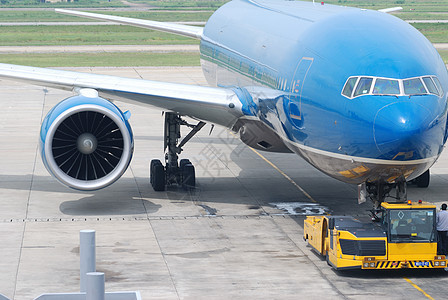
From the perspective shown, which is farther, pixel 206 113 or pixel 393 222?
pixel 206 113

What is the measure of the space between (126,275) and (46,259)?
1.86m

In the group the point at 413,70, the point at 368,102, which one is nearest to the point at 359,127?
the point at 368,102

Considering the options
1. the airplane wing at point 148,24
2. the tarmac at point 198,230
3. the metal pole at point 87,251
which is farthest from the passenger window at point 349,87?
the airplane wing at point 148,24

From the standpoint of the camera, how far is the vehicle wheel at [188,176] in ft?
71.4

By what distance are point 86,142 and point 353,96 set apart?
22.0 ft

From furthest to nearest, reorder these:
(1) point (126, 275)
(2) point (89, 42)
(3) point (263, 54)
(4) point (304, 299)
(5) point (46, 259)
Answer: (2) point (89, 42), (3) point (263, 54), (5) point (46, 259), (1) point (126, 275), (4) point (304, 299)

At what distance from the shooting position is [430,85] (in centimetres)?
1497

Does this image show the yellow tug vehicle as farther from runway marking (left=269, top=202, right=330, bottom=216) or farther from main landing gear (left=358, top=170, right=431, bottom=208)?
runway marking (left=269, top=202, right=330, bottom=216)

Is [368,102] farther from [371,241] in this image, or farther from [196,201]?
[196,201]

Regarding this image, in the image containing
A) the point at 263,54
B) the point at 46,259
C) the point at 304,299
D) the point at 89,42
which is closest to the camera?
the point at 304,299

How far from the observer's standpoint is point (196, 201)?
2045 centimetres

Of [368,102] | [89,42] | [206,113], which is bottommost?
[89,42]

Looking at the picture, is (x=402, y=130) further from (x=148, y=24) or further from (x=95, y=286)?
(x=148, y=24)

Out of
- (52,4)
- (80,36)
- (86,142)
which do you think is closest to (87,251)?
(86,142)
